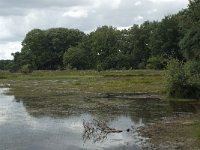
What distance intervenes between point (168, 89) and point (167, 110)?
1133 centimetres

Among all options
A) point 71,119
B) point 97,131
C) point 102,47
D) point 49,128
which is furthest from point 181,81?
point 102,47

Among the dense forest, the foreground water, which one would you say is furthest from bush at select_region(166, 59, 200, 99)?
the dense forest

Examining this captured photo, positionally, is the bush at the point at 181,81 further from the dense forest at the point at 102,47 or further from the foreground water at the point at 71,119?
the dense forest at the point at 102,47

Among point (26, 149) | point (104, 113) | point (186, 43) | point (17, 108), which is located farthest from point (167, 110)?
point (186, 43)

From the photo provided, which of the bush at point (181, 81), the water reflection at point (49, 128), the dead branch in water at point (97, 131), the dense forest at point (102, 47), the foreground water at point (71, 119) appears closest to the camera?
the water reflection at point (49, 128)

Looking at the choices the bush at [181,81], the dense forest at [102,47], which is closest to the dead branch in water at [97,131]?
the bush at [181,81]

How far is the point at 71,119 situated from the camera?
3198 centimetres

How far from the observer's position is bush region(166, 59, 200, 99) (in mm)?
44656

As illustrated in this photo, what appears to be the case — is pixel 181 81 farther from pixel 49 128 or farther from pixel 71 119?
pixel 49 128

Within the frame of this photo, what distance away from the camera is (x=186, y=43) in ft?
224

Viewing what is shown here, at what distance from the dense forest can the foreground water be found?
223ft

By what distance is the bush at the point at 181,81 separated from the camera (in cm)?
4466

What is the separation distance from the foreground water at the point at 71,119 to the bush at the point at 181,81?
245cm

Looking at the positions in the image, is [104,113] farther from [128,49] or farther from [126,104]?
[128,49]
